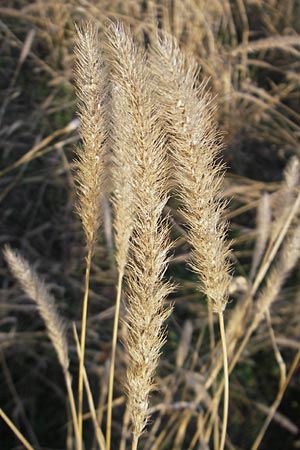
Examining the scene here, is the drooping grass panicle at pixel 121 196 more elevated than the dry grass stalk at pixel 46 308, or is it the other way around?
the drooping grass panicle at pixel 121 196

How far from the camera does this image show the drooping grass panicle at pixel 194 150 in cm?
64

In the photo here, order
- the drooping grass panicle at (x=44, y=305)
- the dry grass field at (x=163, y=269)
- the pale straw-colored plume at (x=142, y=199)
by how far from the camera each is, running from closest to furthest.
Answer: the pale straw-colored plume at (x=142, y=199)
the drooping grass panicle at (x=44, y=305)
the dry grass field at (x=163, y=269)

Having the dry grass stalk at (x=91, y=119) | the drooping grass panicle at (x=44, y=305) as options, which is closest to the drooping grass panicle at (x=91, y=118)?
the dry grass stalk at (x=91, y=119)

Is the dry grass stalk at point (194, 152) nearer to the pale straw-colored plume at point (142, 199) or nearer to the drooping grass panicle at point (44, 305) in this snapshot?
the pale straw-colored plume at point (142, 199)

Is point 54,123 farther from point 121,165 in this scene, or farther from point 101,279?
point 121,165

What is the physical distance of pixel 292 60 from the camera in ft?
7.30

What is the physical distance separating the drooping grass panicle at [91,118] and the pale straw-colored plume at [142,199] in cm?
5

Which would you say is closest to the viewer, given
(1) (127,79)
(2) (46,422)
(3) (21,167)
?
(1) (127,79)

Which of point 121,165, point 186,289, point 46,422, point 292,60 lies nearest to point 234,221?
point 186,289

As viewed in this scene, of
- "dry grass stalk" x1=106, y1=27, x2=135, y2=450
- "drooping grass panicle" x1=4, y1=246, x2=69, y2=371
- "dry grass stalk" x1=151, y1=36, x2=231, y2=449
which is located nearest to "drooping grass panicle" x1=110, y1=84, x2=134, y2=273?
"dry grass stalk" x1=106, y1=27, x2=135, y2=450

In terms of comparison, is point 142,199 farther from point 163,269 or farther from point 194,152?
point 163,269

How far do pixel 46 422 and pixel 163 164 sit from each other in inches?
53.7

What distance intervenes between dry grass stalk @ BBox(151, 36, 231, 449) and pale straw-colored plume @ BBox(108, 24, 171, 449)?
23 millimetres

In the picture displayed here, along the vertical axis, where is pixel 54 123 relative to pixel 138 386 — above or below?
above
